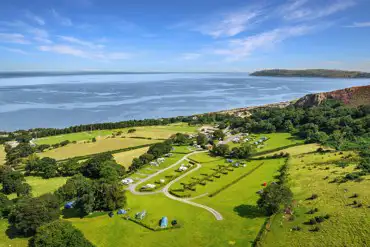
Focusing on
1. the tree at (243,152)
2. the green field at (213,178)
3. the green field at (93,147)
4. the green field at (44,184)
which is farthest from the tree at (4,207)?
the tree at (243,152)

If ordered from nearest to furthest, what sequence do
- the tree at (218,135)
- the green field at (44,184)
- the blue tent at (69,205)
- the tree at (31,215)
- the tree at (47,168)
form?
the tree at (31,215) → the blue tent at (69,205) → the green field at (44,184) → the tree at (47,168) → the tree at (218,135)

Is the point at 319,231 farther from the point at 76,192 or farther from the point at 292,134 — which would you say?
the point at 292,134

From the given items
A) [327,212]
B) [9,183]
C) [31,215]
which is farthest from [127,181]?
[327,212]

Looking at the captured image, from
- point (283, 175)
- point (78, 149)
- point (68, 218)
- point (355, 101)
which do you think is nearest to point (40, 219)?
point (68, 218)

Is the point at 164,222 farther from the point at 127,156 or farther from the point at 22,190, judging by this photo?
the point at 127,156

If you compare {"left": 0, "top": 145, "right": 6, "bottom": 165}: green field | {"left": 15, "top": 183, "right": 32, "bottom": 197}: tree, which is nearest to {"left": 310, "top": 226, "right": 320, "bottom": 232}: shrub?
{"left": 15, "top": 183, "right": 32, "bottom": 197}: tree

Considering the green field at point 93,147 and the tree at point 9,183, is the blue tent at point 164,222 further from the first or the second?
the green field at point 93,147
